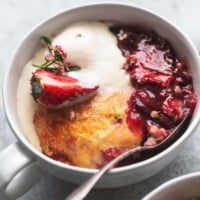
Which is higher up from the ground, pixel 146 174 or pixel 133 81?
Answer: pixel 133 81

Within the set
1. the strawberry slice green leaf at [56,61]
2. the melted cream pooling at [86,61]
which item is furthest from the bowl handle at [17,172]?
the strawberry slice green leaf at [56,61]

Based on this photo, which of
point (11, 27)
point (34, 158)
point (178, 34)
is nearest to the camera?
point (34, 158)

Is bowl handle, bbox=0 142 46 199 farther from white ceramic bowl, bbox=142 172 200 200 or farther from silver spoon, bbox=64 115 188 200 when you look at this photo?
white ceramic bowl, bbox=142 172 200 200

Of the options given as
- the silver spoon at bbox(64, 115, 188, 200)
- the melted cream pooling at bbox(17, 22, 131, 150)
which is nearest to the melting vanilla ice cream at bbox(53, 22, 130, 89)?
the melted cream pooling at bbox(17, 22, 131, 150)

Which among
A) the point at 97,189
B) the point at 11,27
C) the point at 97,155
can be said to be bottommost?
the point at 97,189

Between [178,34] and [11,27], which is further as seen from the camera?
[11,27]

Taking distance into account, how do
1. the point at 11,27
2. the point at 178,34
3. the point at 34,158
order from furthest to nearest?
the point at 11,27 → the point at 178,34 → the point at 34,158

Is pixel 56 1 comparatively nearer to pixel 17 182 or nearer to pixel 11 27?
pixel 11 27

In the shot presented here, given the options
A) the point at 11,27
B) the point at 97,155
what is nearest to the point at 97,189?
the point at 97,155
